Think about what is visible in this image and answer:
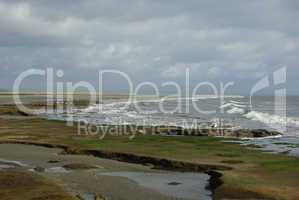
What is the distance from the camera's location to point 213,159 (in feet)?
117

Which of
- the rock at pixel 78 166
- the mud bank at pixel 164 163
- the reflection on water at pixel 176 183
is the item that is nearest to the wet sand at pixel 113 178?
the reflection on water at pixel 176 183

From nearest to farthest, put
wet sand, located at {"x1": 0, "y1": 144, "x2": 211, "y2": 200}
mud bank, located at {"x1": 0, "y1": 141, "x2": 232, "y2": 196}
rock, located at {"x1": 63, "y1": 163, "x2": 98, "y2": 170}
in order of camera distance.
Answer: wet sand, located at {"x1": 0, "y1": 144, "x2": 211, "y2": 200}
mud bank, located at {"x1": 0, "y1": 141, "x2": 232, "y2": 196}
rock, located at {"x1": 63, "y1": 163, "x2": 98, "y2": 170}

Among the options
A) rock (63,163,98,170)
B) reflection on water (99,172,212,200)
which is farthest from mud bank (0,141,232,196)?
rock (63,163,98,170)

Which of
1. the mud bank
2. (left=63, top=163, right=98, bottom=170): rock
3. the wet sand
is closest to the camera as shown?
the wet sand

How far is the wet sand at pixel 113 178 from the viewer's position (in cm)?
2550

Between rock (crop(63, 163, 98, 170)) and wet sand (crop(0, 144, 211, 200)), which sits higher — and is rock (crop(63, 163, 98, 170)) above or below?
above

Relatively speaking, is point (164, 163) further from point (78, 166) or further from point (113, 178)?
point (78, 166)

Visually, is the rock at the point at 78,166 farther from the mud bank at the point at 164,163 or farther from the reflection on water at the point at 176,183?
the mud bank at the point at 164,163

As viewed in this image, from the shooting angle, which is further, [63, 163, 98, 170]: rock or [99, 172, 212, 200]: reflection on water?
[63, 163, 98, 170]: rock

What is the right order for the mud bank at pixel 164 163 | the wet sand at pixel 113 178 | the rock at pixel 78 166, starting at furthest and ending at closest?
the rock at pixel 78 166 < the mud bank at pixel 164 163 < the wet sand at pixel 113 178

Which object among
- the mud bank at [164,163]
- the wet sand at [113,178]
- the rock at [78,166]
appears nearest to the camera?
the wet sand at [113,178]

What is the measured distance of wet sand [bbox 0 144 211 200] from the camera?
83.7 feet

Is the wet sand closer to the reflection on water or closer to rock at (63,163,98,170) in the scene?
the reflection on water

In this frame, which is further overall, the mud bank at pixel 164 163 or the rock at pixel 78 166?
the rock at pixel 78 166
